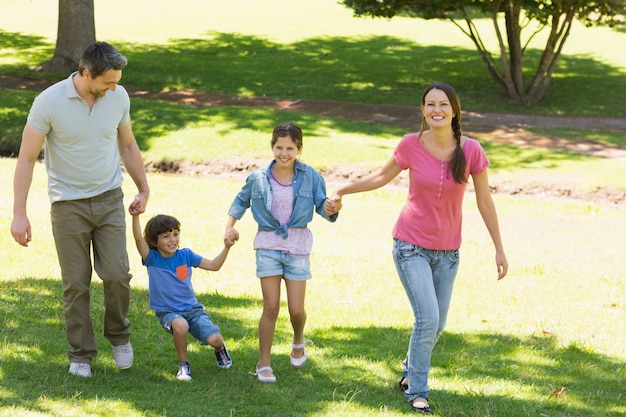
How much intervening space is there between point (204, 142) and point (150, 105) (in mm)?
2941

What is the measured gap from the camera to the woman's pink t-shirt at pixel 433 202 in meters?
5.33

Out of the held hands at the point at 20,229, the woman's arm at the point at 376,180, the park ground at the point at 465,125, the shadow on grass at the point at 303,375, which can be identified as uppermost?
the woman's arm at the point at 376,180

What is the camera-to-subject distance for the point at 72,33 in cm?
2231

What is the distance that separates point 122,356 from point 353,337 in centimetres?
192

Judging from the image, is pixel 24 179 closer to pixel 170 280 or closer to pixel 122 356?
pixel 170 280

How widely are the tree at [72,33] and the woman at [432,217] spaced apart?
17971 mm

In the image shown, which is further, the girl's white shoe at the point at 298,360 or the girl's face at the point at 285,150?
the girl's white shoe at the point at 298,360

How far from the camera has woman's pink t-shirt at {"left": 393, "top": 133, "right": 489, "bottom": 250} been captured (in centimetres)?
533

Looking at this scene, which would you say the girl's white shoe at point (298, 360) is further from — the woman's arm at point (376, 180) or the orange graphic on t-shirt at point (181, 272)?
the woman's arm at point (376, 180)

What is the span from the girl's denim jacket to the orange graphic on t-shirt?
53cm

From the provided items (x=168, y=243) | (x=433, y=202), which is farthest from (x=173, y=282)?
(x=433, y=202)

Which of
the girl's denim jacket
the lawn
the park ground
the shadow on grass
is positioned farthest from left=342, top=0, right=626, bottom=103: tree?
the girl's denim jacket

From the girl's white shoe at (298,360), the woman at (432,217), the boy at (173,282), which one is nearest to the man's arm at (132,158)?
the boy at (173,282)

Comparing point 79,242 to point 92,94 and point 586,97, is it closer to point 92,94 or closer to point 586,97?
point 92,94
